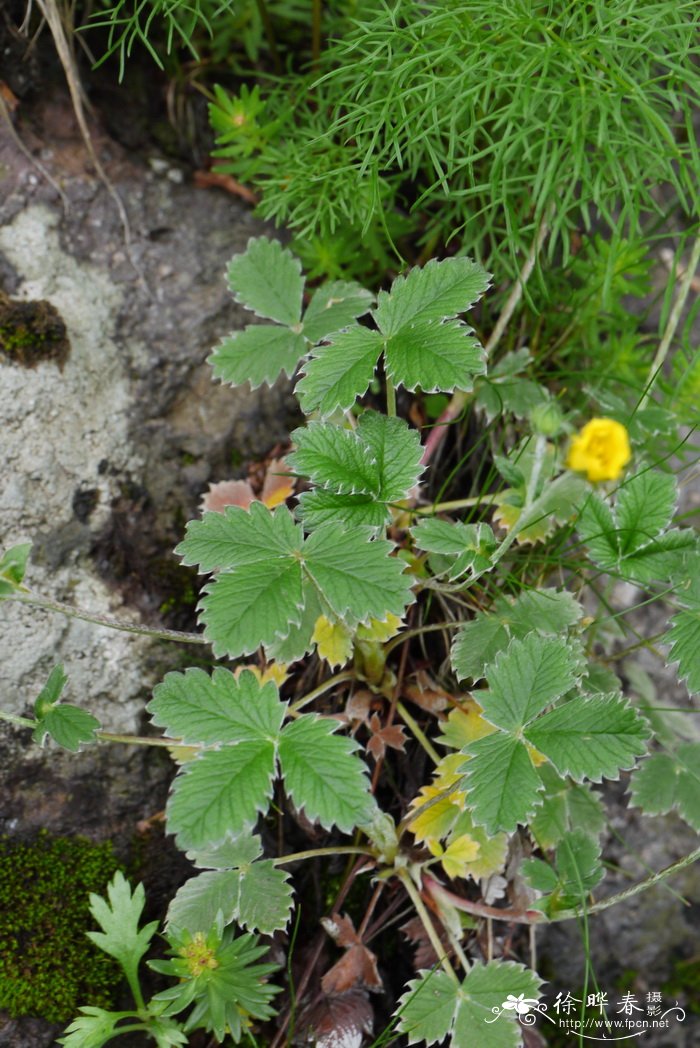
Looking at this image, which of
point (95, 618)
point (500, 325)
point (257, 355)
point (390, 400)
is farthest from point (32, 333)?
point (500, 325)

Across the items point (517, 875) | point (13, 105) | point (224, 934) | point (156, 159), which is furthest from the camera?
point (156, 159)

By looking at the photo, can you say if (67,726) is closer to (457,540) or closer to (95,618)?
(95,618)

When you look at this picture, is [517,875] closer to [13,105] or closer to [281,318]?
[281,318]

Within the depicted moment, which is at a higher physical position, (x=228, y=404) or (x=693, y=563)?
(x=228, y=404)

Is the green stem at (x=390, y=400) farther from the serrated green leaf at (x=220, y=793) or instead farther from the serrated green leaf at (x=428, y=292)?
the serrated green leaf at (x=220, y=793)

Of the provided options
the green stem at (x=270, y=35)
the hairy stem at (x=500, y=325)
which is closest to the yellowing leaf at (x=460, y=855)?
the hairy stem at (x=500, y=325)

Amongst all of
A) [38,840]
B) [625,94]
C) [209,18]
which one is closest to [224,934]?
[38,840]
